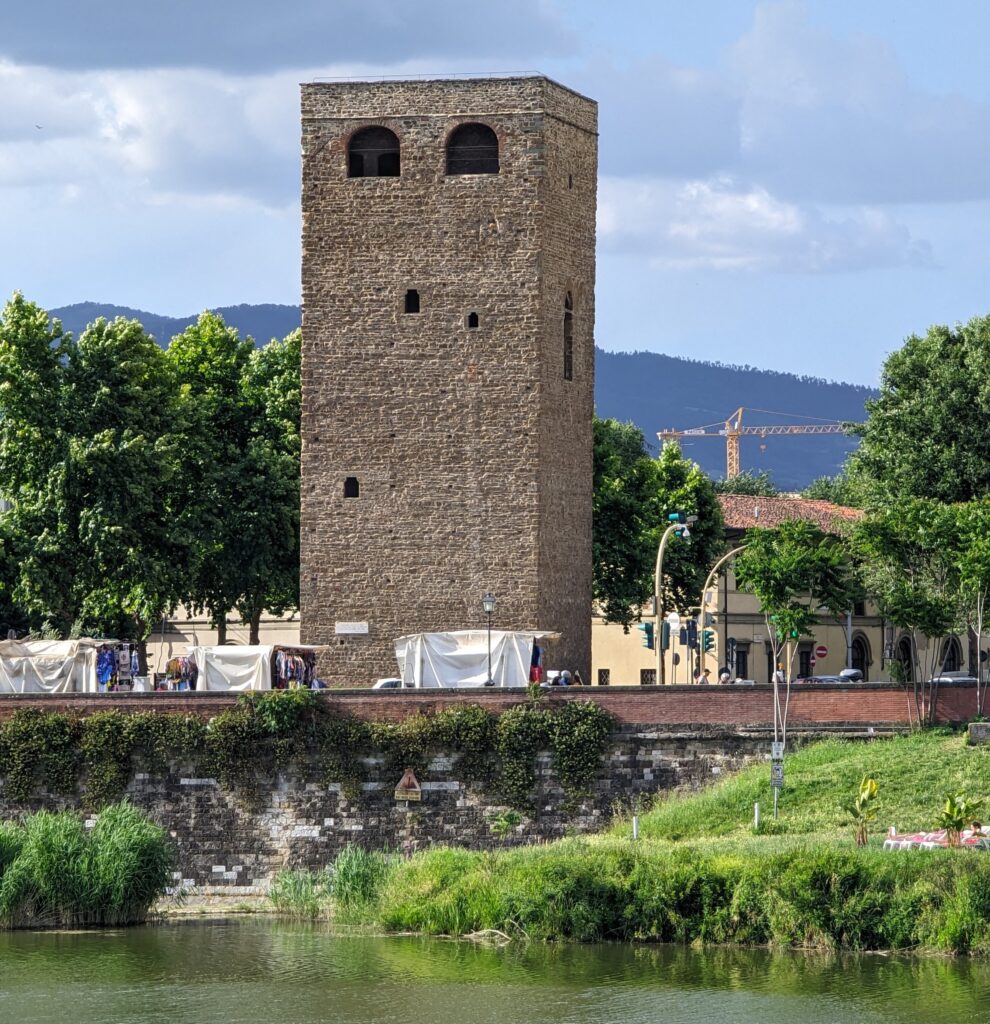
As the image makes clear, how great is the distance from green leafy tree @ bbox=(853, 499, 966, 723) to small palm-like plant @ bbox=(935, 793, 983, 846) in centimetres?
651

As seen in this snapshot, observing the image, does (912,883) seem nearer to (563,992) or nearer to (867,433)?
(563,992)

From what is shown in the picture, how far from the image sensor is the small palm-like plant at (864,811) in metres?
41.7

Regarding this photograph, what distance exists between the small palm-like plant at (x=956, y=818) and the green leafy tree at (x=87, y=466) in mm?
21158

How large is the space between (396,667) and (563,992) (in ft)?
53.7


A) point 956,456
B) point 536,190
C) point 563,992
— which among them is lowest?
point 563,992

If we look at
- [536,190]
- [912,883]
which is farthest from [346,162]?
[912,883]

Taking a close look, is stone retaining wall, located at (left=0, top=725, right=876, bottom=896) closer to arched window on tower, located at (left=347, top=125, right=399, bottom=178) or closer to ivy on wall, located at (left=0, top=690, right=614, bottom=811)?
ivy on wall, located at (left=0, top=690, right=614, bottom=811)

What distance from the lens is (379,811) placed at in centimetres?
4722

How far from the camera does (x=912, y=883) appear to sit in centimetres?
3925

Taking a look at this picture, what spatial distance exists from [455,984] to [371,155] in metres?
21.6

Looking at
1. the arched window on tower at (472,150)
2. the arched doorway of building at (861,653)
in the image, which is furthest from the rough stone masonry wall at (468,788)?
the arched doorway of building at (861,653)

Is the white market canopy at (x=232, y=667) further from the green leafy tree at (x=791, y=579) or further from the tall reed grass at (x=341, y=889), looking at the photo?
the green leafy tree at (x=791, y=579)

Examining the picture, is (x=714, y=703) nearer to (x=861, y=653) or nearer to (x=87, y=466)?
(x=87, y=466)

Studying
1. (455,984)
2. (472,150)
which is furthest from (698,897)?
(472,150)
